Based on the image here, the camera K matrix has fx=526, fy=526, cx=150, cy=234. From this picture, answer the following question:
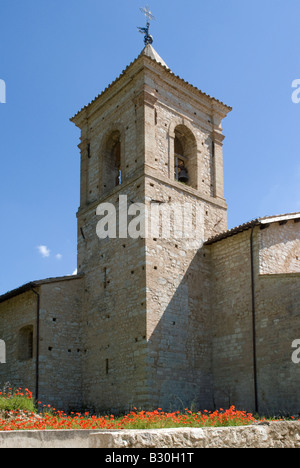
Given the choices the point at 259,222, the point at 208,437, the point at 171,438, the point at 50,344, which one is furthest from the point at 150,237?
the point at 171,438

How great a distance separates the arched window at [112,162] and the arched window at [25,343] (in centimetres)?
572

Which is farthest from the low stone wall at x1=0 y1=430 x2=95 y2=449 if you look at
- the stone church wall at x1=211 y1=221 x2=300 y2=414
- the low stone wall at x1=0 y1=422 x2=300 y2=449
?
the stone church wall at x1=211 y1=221 x2=300 y2=414

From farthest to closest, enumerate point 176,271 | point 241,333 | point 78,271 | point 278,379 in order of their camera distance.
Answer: point 78,271, point 176,271, point 241,333, point 278,379

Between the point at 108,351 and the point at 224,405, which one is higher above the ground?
the point at 108,351

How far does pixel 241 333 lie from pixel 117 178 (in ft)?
25.7

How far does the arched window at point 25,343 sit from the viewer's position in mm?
17781

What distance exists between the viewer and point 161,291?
51.6 feet

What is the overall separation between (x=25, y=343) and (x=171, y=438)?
1375 centimetres

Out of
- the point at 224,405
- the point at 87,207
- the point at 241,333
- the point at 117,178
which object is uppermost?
the point at 117,178

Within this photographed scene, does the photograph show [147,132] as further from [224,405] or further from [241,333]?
[224,405]

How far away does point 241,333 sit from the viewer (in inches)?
607

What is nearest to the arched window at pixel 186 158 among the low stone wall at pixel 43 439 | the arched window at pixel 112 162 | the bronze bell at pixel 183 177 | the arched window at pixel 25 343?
the bronze bell at pixel 183 177
